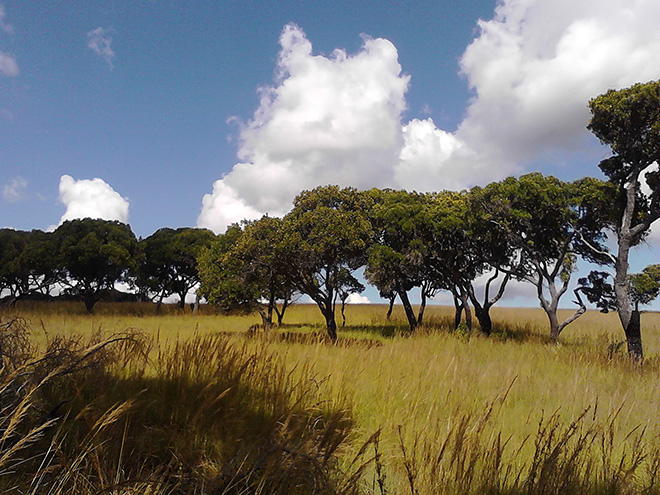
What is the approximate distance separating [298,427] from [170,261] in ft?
132

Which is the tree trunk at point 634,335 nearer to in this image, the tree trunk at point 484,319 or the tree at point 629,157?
the tree at point 629,157

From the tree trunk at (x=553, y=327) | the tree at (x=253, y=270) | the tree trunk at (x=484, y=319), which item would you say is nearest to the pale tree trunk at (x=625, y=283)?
the tree trunk at (x=553, y=327)

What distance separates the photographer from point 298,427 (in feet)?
11.8

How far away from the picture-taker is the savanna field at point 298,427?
2918 millimetres

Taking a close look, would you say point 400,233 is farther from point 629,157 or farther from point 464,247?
point 629,157

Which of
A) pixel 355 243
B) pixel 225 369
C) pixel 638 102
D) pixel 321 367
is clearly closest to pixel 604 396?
pixel 321 367

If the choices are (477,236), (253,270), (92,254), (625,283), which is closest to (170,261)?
(92,254)

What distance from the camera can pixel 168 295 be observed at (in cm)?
4347

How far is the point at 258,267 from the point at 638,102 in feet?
51.2

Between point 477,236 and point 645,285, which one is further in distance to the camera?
point 477,236

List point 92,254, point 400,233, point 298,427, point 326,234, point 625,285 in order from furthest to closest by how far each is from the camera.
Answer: point 92,254, point 400,233, point 326,234, point 625,285, point 298,427

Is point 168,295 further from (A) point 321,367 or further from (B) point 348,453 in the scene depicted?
(B) point 348,453

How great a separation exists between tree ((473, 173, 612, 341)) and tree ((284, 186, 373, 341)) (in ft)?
20.3

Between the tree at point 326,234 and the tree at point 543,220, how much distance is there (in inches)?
244
